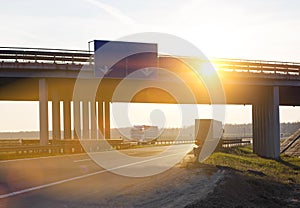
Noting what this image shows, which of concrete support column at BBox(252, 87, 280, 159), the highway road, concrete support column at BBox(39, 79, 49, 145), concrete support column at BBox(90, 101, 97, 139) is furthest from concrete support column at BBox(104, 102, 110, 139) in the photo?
the highway road

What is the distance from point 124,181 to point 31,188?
156 inches

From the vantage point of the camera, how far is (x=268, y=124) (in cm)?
4400

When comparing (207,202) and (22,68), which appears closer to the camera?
(207,202)

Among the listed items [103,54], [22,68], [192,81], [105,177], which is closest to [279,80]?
[192,81]

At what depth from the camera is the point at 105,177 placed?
20.6 metres

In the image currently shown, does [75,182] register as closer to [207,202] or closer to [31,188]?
[31,188]

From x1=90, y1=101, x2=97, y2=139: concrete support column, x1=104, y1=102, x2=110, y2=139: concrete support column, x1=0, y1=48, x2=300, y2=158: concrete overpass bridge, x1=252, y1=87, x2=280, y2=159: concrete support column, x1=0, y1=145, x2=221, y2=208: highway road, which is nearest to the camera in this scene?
x1=0, y1=145, x2=221, y2=208: highway road

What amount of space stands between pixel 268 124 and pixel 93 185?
28626mm

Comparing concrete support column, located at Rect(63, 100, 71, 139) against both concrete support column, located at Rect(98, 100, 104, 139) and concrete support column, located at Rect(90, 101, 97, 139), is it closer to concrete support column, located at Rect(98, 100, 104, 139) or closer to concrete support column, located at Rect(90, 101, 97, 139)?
concrete support column, located at Rect(90, 101, 97, 139)

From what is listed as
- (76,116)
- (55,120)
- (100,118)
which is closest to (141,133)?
(100,118)

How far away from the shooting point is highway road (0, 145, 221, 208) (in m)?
14.0

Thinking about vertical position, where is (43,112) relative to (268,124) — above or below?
A: above

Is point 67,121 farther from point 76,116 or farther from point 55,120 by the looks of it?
point 55,120

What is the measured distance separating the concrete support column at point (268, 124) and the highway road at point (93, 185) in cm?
2119
